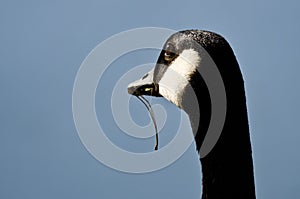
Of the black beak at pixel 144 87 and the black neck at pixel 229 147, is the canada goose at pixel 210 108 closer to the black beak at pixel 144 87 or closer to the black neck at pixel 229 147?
the black neck at pixel 229 147

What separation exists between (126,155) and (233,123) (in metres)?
0.60

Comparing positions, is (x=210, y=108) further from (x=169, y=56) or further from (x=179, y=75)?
(x=169, y=56)

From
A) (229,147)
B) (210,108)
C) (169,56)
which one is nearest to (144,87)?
(169,56)

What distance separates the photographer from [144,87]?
2.36 m

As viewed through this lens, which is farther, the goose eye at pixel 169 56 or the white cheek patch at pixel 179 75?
the goose eye at pixel 169 56

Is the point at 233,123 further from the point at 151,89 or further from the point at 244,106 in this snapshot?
the point at 151,89

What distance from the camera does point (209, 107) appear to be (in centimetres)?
216

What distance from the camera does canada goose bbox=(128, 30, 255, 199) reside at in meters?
2.12

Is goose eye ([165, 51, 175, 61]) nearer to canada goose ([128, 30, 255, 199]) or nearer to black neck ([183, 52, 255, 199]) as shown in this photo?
canada goose ([128, 30, 255, 199])

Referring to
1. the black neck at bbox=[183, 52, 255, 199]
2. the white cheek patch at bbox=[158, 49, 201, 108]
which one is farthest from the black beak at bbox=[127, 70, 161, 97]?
the black neck at bbox=[183, 52, 255, 199]

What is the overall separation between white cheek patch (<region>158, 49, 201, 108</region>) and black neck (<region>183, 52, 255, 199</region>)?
4 cm

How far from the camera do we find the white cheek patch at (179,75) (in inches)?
85.0

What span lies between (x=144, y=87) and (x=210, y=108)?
338mm

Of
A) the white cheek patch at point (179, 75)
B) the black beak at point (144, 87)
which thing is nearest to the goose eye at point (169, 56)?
the white cheek patch at point (179, 75)
